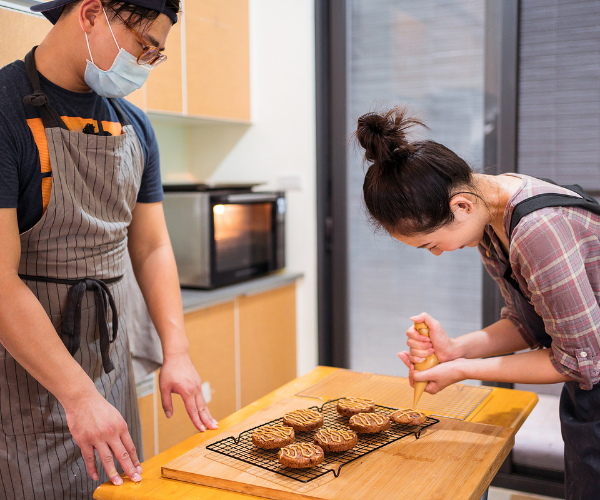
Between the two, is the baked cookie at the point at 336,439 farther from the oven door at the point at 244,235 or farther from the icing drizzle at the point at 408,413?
the oven door at the point at 244,235

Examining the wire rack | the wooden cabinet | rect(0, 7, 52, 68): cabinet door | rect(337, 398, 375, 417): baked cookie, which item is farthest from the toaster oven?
rect(337, 398, 375, 417): baked cookie

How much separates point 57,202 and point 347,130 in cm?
188

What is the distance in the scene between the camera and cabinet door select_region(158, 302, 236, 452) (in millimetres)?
2145

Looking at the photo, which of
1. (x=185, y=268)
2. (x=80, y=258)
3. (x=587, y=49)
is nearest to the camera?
(x=80, y=258)

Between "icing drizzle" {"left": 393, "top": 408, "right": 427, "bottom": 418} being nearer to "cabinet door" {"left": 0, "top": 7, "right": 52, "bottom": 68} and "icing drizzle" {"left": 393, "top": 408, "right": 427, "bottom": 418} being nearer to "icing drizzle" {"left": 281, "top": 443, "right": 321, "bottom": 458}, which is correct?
"icing drizzle" {"left": 281, "top": 443, "right": 321, "bottom": 458}

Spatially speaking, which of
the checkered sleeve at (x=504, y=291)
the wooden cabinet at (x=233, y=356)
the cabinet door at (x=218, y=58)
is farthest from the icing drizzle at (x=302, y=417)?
the cabinet door at (x=218, y=58)

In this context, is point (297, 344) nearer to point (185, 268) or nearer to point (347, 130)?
point (185, 268)

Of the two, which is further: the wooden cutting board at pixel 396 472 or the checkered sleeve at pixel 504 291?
the checkered sleeve at pixel 504 291

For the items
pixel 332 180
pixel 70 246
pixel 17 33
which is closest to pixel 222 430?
pixel 70 246

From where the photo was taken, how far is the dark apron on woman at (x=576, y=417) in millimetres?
1075

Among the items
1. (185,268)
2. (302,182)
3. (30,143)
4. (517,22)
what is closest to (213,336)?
(185,268)

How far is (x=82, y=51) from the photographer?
1098mm

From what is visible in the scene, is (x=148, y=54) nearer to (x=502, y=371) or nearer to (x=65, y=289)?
(x=65, y=289)

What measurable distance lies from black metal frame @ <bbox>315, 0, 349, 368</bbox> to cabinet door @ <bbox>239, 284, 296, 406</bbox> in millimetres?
158
